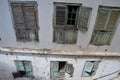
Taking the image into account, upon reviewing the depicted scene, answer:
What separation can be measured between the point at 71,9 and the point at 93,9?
0.88m

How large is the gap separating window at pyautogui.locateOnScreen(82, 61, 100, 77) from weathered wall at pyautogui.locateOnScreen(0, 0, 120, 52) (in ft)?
3.76

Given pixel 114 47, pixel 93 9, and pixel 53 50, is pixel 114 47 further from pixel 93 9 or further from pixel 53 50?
pixel 53 50

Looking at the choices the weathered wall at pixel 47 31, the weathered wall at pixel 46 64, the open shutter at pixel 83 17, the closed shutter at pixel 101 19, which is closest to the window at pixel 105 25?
the closed shutter at pixel 101 19

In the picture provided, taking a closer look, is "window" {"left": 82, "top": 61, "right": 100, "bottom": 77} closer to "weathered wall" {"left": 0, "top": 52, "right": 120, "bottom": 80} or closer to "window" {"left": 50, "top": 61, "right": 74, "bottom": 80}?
"weathered wall" {"left": 0, "top": 52, "right": 120, "bottom": 80}

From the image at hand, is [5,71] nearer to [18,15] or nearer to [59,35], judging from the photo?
[18,15]

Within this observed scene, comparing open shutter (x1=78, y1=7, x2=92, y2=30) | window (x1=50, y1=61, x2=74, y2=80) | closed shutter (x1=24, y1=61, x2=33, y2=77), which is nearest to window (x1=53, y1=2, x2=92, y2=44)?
open shutter (x1=78, y1=7, x2=92, y2=30)

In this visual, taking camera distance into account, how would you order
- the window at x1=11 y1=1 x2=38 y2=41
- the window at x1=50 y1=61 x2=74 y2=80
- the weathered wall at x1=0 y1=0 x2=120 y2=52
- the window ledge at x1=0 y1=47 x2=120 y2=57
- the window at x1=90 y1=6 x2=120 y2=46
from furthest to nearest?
the window at x1=50 y1=61 x2=74 y2=80 < the window ledge at x1=0 y1=47 x2=120 y2=57 < the window at x1=90 y1=6 x2=120 y2=46 < the window at x1=11 y1=1 x2=38 y2=41 < the weathered wall at x1=0 y1=0 x2=120 y2=52

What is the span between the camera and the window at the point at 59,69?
8.32 metres

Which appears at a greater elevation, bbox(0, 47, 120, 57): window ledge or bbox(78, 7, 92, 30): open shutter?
bbox(78, 7, 92, 30): open shutter

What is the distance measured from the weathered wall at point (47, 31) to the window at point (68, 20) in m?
0.19

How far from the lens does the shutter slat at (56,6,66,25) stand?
6.07m

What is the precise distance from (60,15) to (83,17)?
0.95 m

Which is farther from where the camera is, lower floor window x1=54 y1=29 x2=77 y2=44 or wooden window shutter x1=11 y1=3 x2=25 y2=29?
lower floor window x1=54 y1=29 x2=77 y2=44

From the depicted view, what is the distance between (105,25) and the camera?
6.55 meters
